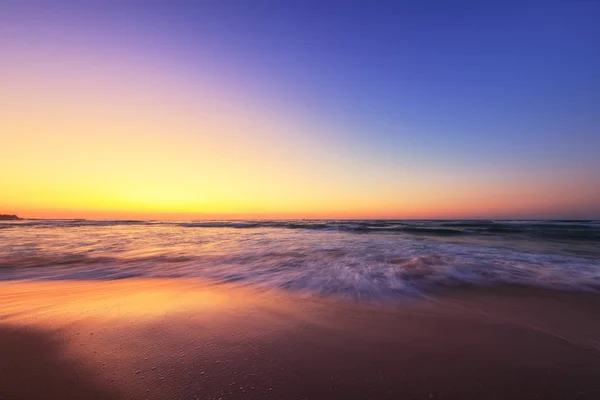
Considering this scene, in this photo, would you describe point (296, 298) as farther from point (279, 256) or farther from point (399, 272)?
point (279, 256)

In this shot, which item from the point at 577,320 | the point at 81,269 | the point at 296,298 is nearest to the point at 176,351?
the point at 296,298

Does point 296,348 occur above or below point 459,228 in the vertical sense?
below

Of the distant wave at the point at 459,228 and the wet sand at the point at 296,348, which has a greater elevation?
the distant wave at the point at 459,228

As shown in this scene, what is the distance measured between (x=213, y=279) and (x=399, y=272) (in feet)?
14.2

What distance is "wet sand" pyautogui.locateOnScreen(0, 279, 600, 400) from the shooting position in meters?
2.20

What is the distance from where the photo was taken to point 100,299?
15.2ft

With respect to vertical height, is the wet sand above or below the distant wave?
below

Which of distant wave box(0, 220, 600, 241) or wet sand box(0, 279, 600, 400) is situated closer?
wet sand box(0, 279, 600, 400)

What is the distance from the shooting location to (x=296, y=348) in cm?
289

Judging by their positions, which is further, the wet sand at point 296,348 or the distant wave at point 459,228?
the distant wave at point 459,228

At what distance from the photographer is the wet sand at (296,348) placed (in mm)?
2195

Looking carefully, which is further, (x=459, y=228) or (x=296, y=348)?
(x=459, y=228)

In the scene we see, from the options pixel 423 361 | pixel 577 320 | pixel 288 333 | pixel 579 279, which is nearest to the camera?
A: pixel 423 361

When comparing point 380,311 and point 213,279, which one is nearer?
point 380,311
